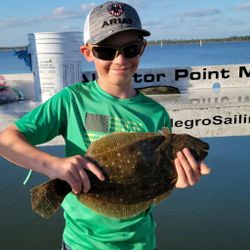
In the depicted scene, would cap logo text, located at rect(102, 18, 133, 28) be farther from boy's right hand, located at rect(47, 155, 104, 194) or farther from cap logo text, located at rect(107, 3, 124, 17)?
boy's right hand, located at rect(47, 155, 104, 194)

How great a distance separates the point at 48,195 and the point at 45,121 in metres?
0.52

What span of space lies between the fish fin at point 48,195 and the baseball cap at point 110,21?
963 millimetres

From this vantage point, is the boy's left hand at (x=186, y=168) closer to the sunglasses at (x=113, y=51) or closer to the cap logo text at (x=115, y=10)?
the sunglasses at (x=113, y=51)

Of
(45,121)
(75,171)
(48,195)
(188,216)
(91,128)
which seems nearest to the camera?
(75,171)

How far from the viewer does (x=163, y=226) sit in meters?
5.27

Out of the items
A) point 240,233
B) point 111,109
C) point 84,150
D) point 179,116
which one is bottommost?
point 240,233

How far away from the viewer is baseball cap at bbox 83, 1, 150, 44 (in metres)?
2.40

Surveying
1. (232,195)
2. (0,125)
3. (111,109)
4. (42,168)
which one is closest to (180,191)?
(232,195)

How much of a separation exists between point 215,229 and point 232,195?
907 millimetres

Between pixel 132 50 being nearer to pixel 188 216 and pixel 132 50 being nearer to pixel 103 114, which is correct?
pixel 103 114

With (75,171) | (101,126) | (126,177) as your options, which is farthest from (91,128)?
(75,171)

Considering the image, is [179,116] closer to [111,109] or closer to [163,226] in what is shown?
[163,226]

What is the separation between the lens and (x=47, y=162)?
2.03 metres

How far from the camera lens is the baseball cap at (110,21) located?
7.88 ft
